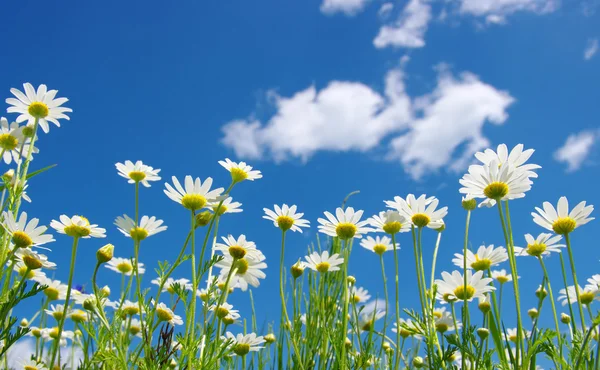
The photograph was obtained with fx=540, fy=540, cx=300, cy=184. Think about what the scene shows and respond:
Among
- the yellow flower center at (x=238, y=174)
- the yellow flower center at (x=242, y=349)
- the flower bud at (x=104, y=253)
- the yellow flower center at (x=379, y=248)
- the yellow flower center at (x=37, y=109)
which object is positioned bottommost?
the yellow flower center at (x=242, y=349)

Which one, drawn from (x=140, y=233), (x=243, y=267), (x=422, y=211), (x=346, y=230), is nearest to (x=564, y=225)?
(x=422, y=211)

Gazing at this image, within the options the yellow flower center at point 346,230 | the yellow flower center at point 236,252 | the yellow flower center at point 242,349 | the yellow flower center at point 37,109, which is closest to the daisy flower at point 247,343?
the yellow flower center at point 242,349

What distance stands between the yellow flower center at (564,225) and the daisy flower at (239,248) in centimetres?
105

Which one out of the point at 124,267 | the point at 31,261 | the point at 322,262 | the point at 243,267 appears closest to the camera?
the point at 31,261

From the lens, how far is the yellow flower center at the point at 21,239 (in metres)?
1.75

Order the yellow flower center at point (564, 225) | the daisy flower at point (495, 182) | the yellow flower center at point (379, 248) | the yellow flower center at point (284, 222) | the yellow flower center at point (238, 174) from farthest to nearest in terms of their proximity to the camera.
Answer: the yellow flower center at point (379, 248) → the yellow flower center at point (284, 222) → the yellow flower center at point (238, 174) → the yellow flower center at point (564, 225) → the daisy flower at point (495, 182)

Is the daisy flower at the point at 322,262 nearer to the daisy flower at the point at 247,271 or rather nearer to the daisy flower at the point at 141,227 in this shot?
the daisy flower at the point at 247,271

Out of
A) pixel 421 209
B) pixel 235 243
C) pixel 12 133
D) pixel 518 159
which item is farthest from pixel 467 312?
pixel 12 133

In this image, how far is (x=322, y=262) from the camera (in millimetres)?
2453

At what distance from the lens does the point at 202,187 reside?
1839 mm

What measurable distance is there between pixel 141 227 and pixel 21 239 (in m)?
0.49

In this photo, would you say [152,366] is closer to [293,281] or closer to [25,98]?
[293,281]

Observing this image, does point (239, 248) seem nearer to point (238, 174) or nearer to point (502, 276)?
point (238, 174)

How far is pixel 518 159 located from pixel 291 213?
919 millimetres
